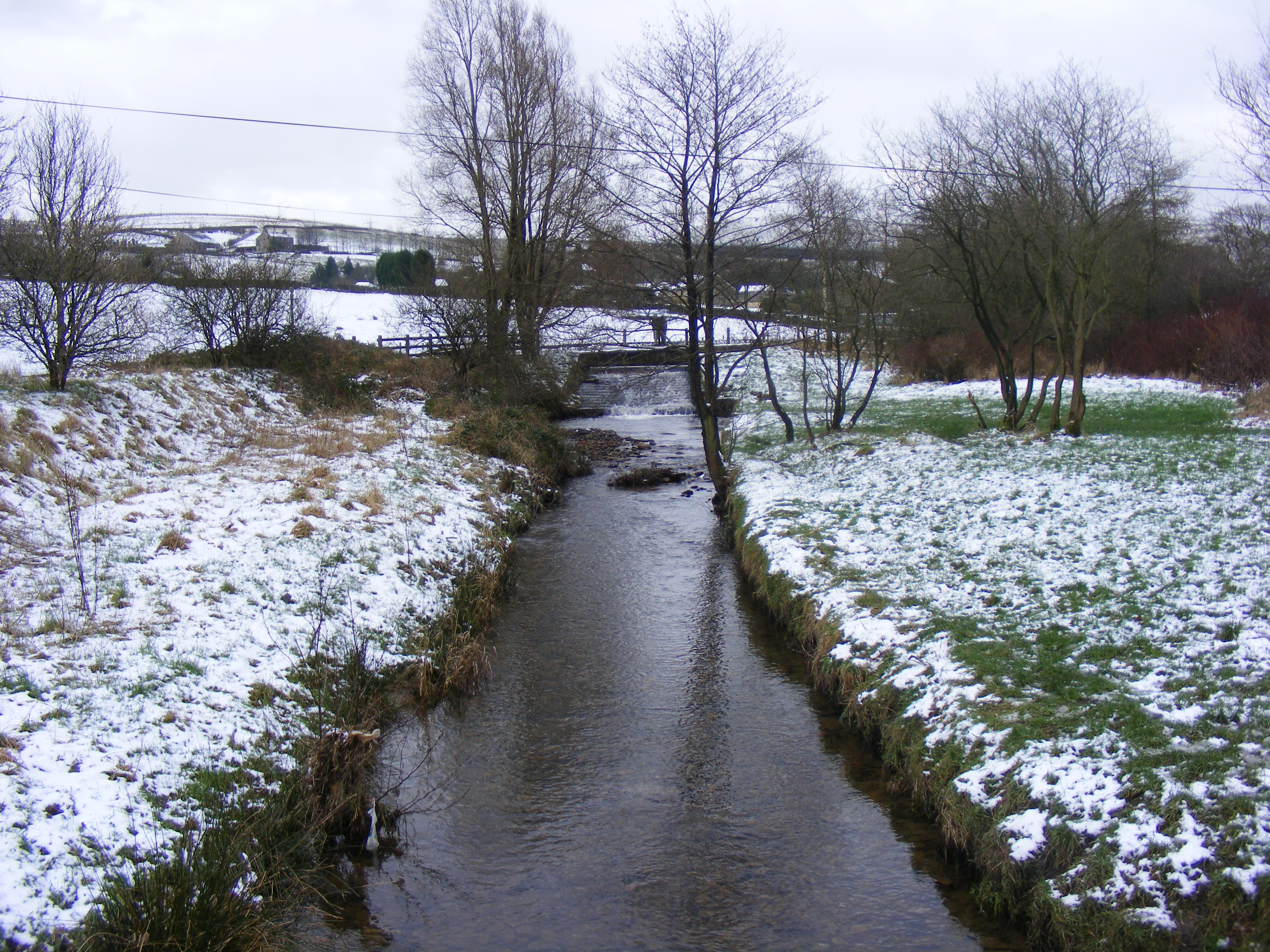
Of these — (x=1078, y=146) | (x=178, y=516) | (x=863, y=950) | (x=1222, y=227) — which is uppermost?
(x=1222, y=227)

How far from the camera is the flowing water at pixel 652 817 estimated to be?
16.5ft

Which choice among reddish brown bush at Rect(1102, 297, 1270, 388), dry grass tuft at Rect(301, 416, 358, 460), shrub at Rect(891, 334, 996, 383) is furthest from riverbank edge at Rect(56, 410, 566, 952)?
shrub at Rect(891, 334, 996, 383)

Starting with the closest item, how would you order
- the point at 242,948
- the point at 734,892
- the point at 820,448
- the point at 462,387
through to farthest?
the point at 242,948 → the point at 734,892 → the point at 820,448 → the point at 462,387

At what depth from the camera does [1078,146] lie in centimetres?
1548

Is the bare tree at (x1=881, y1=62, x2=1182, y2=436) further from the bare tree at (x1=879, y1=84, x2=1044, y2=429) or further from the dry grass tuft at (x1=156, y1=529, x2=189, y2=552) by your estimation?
the dry grass tuft at (x1=156, y1=529, x2=189, y2=552)

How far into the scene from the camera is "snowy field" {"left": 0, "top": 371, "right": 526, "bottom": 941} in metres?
4.90

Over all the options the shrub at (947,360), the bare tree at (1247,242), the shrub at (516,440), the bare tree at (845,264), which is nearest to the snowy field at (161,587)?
the shrub at (516,440)

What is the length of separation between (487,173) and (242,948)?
27921mm

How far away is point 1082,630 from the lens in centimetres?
714

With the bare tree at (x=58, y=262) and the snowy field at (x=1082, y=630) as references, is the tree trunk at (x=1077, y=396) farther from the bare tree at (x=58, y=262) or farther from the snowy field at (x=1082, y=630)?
the bare tree at (x=58, y=262)

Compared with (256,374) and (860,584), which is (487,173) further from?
(860,584)

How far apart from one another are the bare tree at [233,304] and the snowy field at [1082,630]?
1445cm

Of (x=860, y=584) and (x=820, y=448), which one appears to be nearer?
(x=860, y=584)

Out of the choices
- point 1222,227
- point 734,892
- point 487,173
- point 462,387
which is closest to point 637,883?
point 734,892
